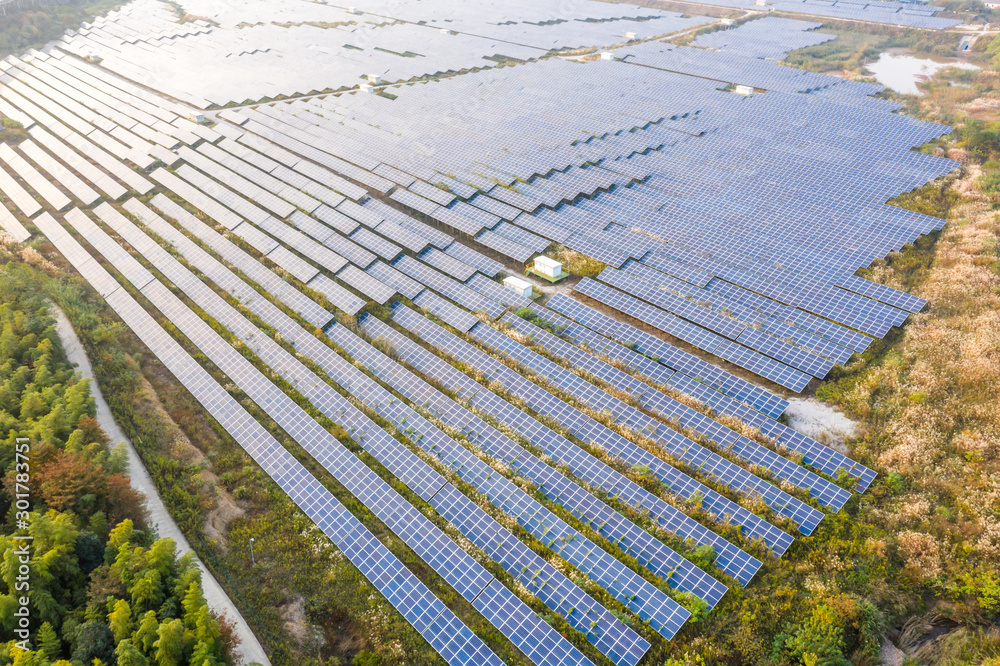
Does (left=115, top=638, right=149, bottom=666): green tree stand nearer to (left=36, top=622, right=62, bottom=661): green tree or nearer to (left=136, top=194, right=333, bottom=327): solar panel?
(left=36, top=622, right=62, bottom=661): green tree

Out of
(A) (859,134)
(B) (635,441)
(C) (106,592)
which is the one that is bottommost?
(B) (635,441)

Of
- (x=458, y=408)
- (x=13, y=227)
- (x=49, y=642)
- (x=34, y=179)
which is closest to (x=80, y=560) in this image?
(x=49, y=642)

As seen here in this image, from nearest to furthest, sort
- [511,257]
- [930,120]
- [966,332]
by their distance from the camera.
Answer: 1. [966,332]
2. [511,257]
3. [930,120]

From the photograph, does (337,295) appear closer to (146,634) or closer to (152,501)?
(152,501)

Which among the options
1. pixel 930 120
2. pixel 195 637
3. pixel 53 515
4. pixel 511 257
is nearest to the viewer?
pixel 195 637

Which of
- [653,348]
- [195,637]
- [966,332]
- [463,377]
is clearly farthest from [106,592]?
[966,332]

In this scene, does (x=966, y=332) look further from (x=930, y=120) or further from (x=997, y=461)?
(x=930, y=120)

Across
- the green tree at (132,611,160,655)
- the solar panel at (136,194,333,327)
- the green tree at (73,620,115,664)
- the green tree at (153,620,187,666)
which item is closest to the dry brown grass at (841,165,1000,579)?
the green tree at (153,620,187,666)
